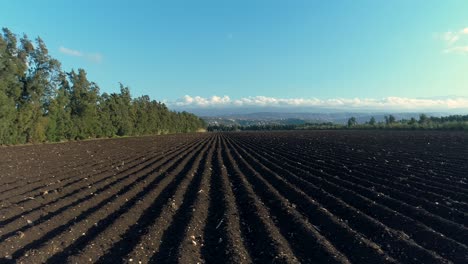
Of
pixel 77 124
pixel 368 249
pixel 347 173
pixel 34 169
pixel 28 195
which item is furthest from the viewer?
pixel 77 124

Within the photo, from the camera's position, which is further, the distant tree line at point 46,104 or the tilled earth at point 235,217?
the distant tree line at point 46,104

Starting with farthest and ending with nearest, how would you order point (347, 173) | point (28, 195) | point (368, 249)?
1. point (347, 173)
2. point (28, 195)
3. point (368, 249)

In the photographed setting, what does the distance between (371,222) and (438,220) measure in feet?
4.47

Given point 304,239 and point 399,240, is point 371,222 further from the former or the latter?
point 304,239

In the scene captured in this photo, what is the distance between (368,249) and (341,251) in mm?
423

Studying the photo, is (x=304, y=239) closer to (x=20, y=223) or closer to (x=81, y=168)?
(x=20, y=223)

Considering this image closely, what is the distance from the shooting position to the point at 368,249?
21.4ft

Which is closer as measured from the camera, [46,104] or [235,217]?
[235,217]

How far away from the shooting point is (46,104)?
42.5m

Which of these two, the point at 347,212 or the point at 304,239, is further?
the point at 347,212

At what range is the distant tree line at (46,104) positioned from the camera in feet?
119

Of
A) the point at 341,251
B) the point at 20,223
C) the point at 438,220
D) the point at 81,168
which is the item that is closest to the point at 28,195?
the point at 20,223

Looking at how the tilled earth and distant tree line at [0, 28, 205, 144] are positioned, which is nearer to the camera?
the tilled earth

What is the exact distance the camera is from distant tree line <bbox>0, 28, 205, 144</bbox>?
36375 millimetres
